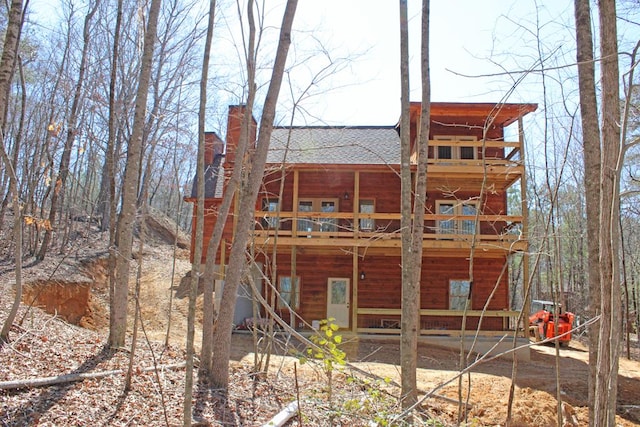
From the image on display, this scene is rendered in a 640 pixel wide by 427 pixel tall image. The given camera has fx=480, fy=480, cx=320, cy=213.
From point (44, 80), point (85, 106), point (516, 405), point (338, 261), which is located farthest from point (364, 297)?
point (44, 80)

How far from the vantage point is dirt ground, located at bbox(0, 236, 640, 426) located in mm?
8523

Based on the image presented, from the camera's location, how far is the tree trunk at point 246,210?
282 inches

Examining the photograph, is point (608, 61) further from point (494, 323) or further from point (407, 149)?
point (494, 323)

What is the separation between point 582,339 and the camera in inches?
843

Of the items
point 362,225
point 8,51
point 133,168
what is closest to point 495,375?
point 362,225

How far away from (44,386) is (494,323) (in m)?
13.8

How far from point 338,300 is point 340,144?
233 inches

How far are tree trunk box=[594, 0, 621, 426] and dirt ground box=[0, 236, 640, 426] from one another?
5.20ft

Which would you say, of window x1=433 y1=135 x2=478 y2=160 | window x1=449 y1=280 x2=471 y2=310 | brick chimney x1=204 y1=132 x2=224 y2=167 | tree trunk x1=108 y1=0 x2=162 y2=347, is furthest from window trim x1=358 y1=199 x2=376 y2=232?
tree trunk x1=108 y1=0 x2=162 y2=347

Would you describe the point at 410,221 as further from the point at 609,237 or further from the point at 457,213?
the point at 457,213

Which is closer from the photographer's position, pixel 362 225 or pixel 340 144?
pixel 362 225

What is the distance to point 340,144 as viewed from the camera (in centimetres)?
1839

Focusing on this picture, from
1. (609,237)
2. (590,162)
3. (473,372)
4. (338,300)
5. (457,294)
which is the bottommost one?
(473,372)

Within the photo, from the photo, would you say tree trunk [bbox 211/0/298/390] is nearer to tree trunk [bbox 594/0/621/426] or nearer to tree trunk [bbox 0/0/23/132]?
tree trunk [bbox 0/0/23/132]
